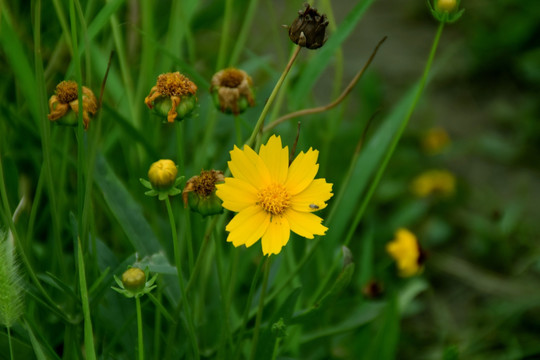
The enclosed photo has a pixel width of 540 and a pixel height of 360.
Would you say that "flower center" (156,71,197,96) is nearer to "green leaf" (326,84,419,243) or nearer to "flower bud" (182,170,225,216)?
"flower bud" (182,170,225,216)

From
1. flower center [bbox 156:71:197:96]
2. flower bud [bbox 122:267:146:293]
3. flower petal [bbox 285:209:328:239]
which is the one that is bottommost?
flower bud [bbox 122:267:146:293]

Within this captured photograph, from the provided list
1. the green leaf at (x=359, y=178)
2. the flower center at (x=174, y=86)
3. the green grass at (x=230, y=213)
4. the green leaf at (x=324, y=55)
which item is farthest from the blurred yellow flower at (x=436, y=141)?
the flower center at (x=174, y=86)

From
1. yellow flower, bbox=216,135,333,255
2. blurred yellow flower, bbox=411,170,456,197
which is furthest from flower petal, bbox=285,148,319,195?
blurred yellow flower, bbox=411,170,456,197

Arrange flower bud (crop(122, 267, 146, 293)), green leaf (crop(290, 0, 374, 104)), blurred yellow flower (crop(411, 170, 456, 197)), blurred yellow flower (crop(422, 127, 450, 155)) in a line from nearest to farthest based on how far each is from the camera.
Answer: flower bud (crop(122, 267, 146, 293)), green leaf (crop(290, 0, 374, 104)), blurred yellow flower (crop(411, 170, 456, 197)), blurred yellow flower (crop(422, 127, 450, 155))

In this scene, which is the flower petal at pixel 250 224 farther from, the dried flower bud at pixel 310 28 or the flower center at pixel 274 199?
the dried flower bud at pixel 310 28

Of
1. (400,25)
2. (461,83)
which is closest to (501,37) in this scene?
(461,83)

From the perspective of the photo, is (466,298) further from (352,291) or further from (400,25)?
(400,25)

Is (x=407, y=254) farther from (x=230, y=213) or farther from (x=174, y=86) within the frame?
(x=174, y=86)
